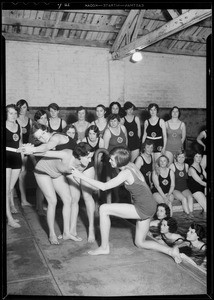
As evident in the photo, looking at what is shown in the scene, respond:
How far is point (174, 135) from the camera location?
611 cm

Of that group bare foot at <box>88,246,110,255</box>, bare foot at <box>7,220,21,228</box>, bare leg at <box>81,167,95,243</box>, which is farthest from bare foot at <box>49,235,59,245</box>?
bare foot at <box>7,220,21,228</box>

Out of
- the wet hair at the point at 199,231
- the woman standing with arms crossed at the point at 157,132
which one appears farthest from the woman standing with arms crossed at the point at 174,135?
the wet hair at the point at 199,231

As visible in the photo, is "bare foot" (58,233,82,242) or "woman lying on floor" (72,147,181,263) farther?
"bare foot" (58,233,82,242)

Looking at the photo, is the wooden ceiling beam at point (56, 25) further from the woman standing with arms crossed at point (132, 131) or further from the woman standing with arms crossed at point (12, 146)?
the woman standing with arms crossed at point (12, 146)

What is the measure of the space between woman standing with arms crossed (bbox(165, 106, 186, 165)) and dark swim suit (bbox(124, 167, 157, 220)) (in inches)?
105

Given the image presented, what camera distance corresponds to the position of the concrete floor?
2.94 meters

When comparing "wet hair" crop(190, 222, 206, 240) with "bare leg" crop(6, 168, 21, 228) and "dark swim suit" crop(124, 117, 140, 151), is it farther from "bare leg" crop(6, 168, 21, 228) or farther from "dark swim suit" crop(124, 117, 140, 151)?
"bare leg" crop(6, 168, 21, 228)

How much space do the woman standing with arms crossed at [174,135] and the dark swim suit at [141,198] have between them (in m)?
2.67

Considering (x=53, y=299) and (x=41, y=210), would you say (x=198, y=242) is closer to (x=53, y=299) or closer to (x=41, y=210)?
(x=53, y=299)

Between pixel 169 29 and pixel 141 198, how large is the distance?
384 centimetres

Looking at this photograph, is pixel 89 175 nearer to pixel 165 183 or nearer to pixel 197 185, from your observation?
pixel 165 183

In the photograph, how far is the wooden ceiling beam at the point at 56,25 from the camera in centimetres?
695
